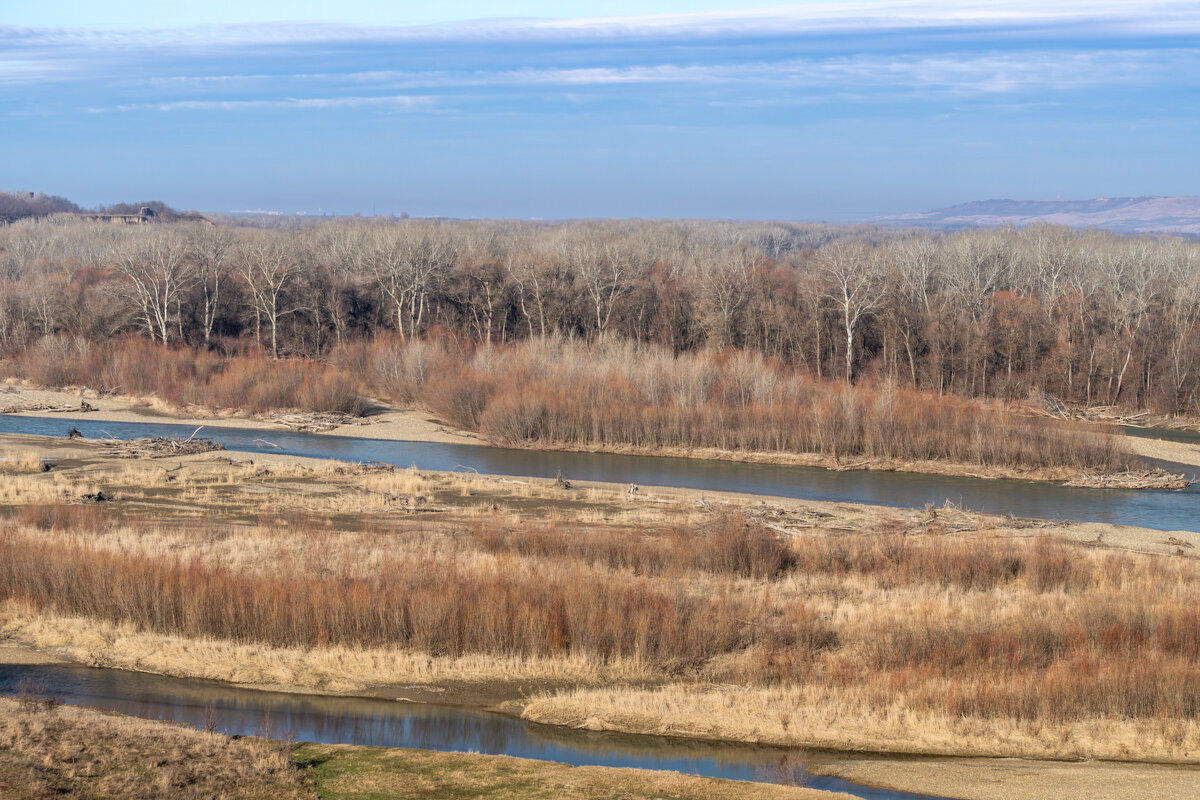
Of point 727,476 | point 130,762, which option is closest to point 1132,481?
point 727,476

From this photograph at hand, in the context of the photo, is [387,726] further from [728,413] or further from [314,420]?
[314,420]

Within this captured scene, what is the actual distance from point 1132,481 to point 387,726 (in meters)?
36.7

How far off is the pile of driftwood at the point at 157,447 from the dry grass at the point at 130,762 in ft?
98.0

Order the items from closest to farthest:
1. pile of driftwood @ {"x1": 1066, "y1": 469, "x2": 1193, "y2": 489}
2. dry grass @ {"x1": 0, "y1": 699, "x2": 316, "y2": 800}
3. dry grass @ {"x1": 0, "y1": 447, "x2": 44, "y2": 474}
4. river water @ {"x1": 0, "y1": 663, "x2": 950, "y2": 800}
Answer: dry grass @ {"x1": 0, "y1": 699, "x2": 316, "y2": 800}, river water @ {"x1": 0, "y1": 663, "x2": 950, "y2": 800}, dry grass @ {"x1": 0, "y1": 447, "x2": 44, "y2": 474}, pile of driftwood @ {"x1": 1066, "y1": 469, "x2": 1193, "y2": 489}

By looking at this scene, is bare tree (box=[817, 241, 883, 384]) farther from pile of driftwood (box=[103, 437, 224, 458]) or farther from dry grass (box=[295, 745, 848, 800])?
dry grass (box=[295, 745, 848, 800])

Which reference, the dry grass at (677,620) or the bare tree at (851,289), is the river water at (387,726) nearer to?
the dry grass at (677,620)

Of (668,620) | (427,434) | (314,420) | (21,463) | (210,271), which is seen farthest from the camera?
(210,271)

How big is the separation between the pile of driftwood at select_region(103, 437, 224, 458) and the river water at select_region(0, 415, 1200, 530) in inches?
146

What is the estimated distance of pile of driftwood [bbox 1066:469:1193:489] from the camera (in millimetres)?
43000

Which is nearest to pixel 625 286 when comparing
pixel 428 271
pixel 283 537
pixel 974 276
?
pixel 428 271

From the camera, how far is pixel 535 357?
6028 cm

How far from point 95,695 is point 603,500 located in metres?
20.3

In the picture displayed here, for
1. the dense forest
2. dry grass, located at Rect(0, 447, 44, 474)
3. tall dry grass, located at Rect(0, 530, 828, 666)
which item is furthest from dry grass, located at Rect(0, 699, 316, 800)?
the dense forest

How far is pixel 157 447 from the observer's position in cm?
4375
